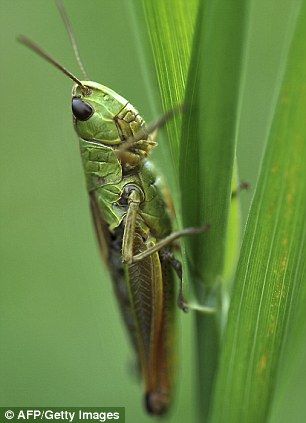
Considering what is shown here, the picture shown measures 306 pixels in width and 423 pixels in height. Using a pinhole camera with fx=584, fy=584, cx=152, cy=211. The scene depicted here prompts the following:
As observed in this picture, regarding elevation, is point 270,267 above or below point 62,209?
above

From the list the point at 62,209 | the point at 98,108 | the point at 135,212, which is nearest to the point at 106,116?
the point at 98,108

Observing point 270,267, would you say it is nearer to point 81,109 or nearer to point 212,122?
point 212,122

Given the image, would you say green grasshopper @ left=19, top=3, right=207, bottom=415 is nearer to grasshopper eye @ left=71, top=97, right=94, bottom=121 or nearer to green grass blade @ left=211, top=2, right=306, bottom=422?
grasshopper eye @ left=71, top=97, right=94, bottom=121

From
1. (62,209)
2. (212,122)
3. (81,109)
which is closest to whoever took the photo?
(212,122)

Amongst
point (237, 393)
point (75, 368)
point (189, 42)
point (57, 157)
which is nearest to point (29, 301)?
point (75, 368)

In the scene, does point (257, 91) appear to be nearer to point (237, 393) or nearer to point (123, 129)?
point (123, 129)

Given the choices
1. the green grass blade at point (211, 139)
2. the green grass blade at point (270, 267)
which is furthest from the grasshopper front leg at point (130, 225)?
the green grass blade at point (270, 267)

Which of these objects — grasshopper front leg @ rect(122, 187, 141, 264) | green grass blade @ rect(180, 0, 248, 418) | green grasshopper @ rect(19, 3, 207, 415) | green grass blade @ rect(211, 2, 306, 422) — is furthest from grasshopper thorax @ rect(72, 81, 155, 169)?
green grass blade @ rect(211, 2, 306, 422)
